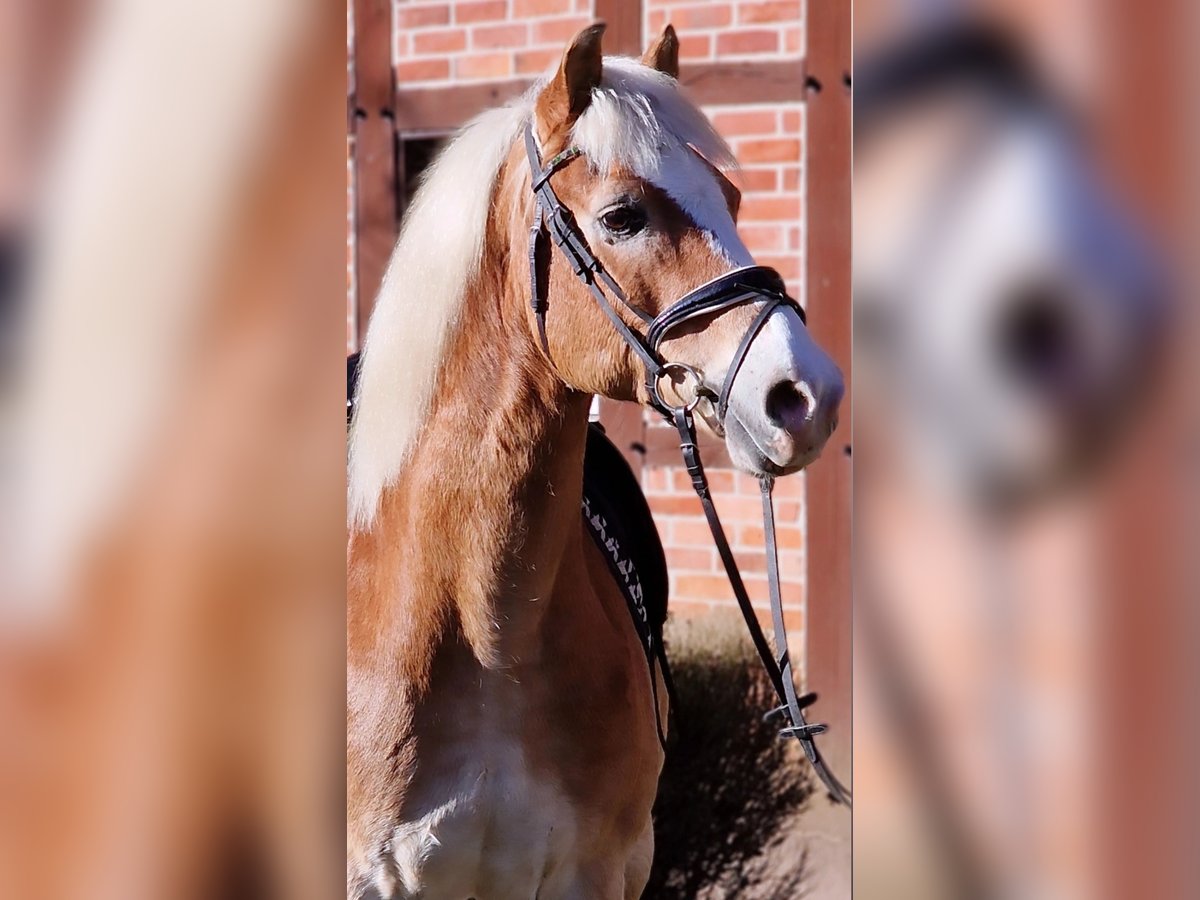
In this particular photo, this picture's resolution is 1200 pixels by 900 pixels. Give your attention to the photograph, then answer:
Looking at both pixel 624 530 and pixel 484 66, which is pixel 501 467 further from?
pixel 484 66

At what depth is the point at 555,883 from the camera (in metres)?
1.49

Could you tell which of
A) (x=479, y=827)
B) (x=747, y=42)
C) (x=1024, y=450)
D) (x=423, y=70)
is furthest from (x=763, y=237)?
(x=1024, y=450)

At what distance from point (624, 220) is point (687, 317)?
142 millimetres

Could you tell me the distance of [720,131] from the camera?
7.59ft

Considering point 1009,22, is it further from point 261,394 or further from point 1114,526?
point 261,394

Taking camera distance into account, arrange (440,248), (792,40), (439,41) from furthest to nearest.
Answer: (439,41) → (792,40) → (440,248)

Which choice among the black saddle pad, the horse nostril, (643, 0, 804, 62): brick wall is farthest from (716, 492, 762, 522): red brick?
the horse nostril

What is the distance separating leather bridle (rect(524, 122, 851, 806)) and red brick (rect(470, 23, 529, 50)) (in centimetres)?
114

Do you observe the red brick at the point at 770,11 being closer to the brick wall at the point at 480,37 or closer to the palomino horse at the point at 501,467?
the brick wall at the point at 480,37

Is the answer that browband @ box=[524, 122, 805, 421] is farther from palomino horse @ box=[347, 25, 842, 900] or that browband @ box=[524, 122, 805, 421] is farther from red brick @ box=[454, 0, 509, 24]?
red brick @ box=[454, 0, 509, 24]

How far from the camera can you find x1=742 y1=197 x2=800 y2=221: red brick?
2.32m

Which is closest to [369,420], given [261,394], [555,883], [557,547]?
[557,547]

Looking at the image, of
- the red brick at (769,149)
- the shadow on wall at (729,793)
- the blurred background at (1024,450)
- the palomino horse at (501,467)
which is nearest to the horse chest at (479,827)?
the palomino horse at (501,467)

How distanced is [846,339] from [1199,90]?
173cm
